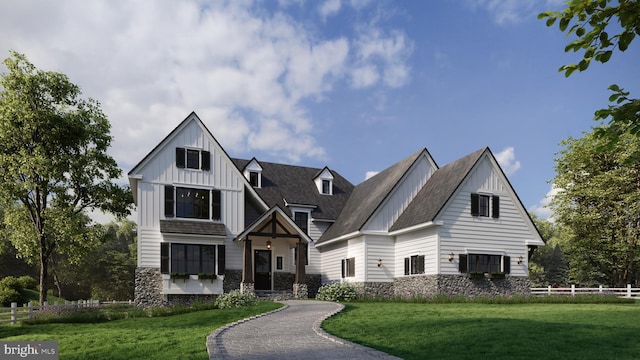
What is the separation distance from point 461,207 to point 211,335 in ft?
55.2

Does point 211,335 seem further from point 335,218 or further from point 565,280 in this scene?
point 565,280

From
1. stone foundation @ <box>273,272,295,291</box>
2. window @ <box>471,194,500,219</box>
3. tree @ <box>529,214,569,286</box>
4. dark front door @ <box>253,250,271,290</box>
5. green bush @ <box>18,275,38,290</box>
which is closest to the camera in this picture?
window @ <box>471,194,500,219</box>

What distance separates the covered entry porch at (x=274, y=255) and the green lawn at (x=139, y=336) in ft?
18.6

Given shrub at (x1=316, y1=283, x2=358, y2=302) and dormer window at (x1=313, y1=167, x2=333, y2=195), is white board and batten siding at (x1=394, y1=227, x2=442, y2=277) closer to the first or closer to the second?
shrub at (x1=316, y1=283, x2=358, y2=302)

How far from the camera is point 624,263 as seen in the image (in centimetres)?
4016

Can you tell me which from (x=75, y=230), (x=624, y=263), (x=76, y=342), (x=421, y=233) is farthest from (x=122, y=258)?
(x=624, y=263)

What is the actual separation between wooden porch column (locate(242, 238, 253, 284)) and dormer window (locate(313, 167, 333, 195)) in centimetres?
928

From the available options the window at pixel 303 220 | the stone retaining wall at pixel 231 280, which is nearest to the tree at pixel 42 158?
the stone retaining wall at pixel 231 280

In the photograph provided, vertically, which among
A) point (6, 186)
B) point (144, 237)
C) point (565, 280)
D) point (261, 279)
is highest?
point (6, 186)

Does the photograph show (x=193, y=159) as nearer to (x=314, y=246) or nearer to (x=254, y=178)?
(x=254, y=178)

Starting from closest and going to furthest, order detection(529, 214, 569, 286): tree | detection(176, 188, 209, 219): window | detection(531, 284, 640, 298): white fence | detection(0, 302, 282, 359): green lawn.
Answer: detection(0, 302, 282, 359): green lawn < detection(176, 188, 209, 219): window < detection(531, 284, 640, 298): white fence < detection(529, 214, 569, 286): tree

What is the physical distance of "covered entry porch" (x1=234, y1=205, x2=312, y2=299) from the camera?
1083 inches

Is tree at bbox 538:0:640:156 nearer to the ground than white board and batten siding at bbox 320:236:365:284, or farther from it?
farther from it

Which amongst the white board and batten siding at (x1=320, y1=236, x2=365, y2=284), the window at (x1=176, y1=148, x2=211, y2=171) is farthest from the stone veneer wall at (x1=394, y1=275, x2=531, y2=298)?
the window at (x1=176, y1=148, x2=211, y2=171)
